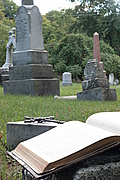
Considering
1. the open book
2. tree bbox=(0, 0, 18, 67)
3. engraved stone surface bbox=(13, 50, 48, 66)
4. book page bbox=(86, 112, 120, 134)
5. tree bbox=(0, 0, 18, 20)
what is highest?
tree bbox=(0, 0, 18, 20)

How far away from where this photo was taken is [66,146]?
65.9 inches

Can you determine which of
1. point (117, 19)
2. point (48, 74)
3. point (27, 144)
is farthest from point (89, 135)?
point (117, 19)

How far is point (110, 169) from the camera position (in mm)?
1666

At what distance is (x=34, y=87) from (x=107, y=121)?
256 inches

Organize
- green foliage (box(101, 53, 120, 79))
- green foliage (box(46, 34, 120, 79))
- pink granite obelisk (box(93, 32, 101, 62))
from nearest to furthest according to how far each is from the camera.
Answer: pink granite obelisk (box(93, 32, 101, 62)), green foliage (box(46, 34, 120, 79)), green foliage (box(101, 53, 120, 79))

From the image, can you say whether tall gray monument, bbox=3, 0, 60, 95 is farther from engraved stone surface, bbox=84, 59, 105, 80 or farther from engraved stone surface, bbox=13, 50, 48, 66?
engraved stone surface, bbox=84, 59, 105, 80

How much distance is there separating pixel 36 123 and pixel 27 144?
0.80m

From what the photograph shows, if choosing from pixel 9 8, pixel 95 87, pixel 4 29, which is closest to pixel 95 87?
pixel 95 87

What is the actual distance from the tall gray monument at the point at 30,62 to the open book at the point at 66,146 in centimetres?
652

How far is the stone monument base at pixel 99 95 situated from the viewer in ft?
25.6

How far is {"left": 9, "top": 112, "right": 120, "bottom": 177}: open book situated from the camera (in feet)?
5.16

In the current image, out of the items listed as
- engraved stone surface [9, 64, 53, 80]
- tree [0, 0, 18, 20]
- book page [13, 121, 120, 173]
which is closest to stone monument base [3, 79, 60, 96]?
engraved stone surface [9, 64, 53, 80]

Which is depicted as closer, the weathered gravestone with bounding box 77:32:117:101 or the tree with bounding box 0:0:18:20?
the weathered gravestone with bounding box 77:32:117:101

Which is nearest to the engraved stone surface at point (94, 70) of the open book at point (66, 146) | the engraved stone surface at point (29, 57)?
the engraved stone surface at point (29, 57)
